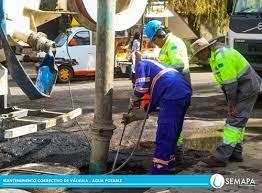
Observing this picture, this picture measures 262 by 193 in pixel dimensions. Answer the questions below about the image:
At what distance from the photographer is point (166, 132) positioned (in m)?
5.17

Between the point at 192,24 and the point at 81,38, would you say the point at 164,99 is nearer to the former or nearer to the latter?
the point at 81,38

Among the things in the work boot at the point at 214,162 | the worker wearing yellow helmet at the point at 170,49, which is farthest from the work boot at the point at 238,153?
the worker wearing yellow helmet at the point at 170,49

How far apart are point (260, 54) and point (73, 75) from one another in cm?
775

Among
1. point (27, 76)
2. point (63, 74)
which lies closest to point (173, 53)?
point (27, 76)

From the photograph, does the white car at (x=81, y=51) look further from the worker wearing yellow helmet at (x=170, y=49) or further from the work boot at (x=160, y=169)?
the work boot at (x=160, y=169)

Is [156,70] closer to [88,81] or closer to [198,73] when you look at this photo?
[88,81]

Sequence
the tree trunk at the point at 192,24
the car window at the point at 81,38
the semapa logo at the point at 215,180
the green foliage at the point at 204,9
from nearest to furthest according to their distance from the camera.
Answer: the semapa logo at the point at 215,180 → the car window at the point at 81,38 → the green foliage at the point at 204,9 → the tree trunk at the point at 192,24

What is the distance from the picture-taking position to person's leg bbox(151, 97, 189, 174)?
5164mm

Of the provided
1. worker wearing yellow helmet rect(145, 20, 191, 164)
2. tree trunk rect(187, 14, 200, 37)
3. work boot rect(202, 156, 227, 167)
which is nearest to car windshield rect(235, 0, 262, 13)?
worker wearing yellow helmet rect(145, 20, 191, 164)

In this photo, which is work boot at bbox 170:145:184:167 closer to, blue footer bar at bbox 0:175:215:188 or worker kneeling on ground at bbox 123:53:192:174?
worker kneeling on ground at bbox 123:53:192:174

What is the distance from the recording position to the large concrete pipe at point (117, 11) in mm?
5211

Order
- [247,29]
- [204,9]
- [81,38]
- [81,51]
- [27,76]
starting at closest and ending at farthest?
[27,76] → [247,29] → [81,51] → [81,38] → [204,9]

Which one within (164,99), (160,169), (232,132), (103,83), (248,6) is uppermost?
(248,6)

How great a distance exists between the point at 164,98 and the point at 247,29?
528 cm
